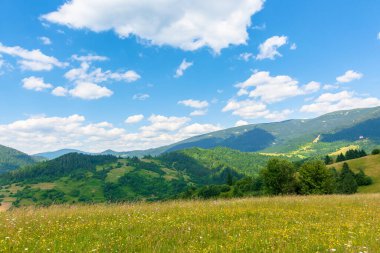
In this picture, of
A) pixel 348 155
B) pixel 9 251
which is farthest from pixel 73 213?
pixel 348 155

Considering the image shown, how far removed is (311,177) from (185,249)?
200 ft

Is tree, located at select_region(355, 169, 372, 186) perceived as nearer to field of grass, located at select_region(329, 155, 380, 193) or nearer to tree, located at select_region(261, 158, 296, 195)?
field of grass, located at select_region(329, 155, 380, 193)

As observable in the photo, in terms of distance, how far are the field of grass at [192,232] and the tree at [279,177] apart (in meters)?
50.9

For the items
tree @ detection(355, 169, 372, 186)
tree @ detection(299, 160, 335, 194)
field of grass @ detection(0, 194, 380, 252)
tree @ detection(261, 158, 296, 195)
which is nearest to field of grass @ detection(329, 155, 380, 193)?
tree @ detection(355, 169, 372, 186)

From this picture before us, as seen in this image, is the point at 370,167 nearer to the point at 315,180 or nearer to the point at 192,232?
the point at 315,180

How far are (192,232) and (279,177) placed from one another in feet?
186

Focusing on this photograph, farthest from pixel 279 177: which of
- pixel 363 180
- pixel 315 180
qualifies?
pixel 363 180

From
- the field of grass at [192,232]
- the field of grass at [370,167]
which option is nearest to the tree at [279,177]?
the field of grass at [370,167]

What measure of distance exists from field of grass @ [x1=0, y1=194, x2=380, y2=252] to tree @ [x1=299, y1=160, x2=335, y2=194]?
172 ft

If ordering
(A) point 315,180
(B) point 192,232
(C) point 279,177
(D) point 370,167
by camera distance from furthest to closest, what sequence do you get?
(D) point 370,167
(C) point 279,177
(A) point 315,180
(B) point 192,232

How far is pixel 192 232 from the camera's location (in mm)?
9227

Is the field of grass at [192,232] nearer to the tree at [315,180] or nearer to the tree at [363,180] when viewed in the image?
the tree at [315,180]

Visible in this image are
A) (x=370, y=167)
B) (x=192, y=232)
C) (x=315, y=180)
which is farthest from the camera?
(x=370, y=167)

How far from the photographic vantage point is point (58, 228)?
9602 millimetres
